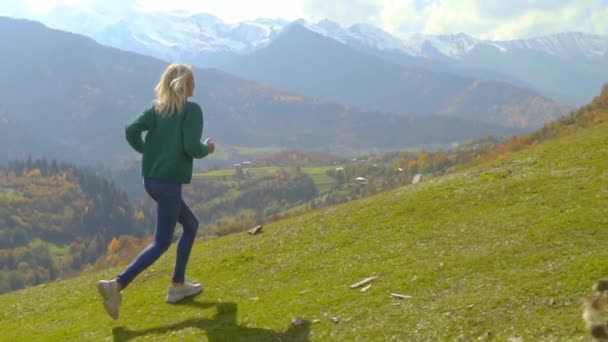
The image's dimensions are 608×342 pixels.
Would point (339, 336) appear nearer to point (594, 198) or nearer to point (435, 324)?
point (435, 324)

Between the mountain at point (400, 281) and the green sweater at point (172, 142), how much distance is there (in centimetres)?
303

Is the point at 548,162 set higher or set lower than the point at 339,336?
higher

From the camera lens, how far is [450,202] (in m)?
19.1

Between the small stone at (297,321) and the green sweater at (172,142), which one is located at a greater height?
the green sweater at (172,142)

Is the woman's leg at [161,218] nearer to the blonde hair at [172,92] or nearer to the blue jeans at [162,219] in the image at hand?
the blue jeans at [162,219]

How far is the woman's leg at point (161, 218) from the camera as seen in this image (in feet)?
37.6

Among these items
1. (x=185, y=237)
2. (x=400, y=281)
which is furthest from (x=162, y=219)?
(x=400, y=281)

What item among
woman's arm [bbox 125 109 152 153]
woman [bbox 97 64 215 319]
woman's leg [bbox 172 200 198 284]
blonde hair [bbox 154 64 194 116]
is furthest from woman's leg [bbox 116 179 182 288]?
blonde hair [bbox 154 64 194 116]

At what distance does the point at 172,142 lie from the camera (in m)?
11.4

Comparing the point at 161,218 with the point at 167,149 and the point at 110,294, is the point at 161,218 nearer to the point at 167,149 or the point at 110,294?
the point at 167,149

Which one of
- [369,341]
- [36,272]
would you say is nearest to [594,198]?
[369,341]

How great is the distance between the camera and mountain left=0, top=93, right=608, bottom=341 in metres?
9.68

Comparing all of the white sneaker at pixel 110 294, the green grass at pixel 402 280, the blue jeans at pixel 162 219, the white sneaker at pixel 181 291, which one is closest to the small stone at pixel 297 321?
the green grass at pixel 402 280

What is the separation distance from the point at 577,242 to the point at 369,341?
19.7ft
